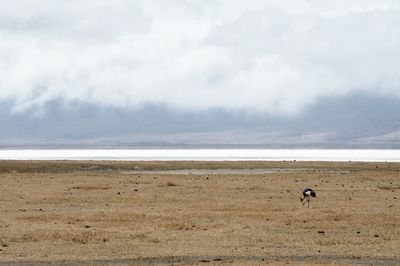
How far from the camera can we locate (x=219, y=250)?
26453mm

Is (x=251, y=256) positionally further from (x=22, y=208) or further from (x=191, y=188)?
(x=191, y=188)

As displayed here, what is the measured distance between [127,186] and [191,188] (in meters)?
4.55

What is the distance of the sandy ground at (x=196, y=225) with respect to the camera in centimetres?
2534

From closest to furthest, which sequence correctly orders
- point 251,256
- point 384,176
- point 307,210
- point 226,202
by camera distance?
point 251,256 < point 307,210 < point 226,202 < point 384,176

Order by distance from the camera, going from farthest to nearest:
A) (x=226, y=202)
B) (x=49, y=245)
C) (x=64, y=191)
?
(x=64, y=191) → (x=226, y=202) → (x=49, y=245)

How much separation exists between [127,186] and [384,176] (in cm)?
2242

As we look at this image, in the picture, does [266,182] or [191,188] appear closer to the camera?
[191,188]

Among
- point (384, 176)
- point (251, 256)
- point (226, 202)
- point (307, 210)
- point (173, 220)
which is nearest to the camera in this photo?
point (251, 256)

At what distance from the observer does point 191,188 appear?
5175cm

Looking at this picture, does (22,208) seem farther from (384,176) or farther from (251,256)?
(384,176)

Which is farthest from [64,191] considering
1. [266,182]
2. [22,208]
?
[266,182]

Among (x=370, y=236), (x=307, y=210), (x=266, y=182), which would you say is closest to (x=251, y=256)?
(x=370, y=236)

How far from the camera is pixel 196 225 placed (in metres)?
32.5

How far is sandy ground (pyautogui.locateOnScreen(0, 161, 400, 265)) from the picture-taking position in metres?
25.3
